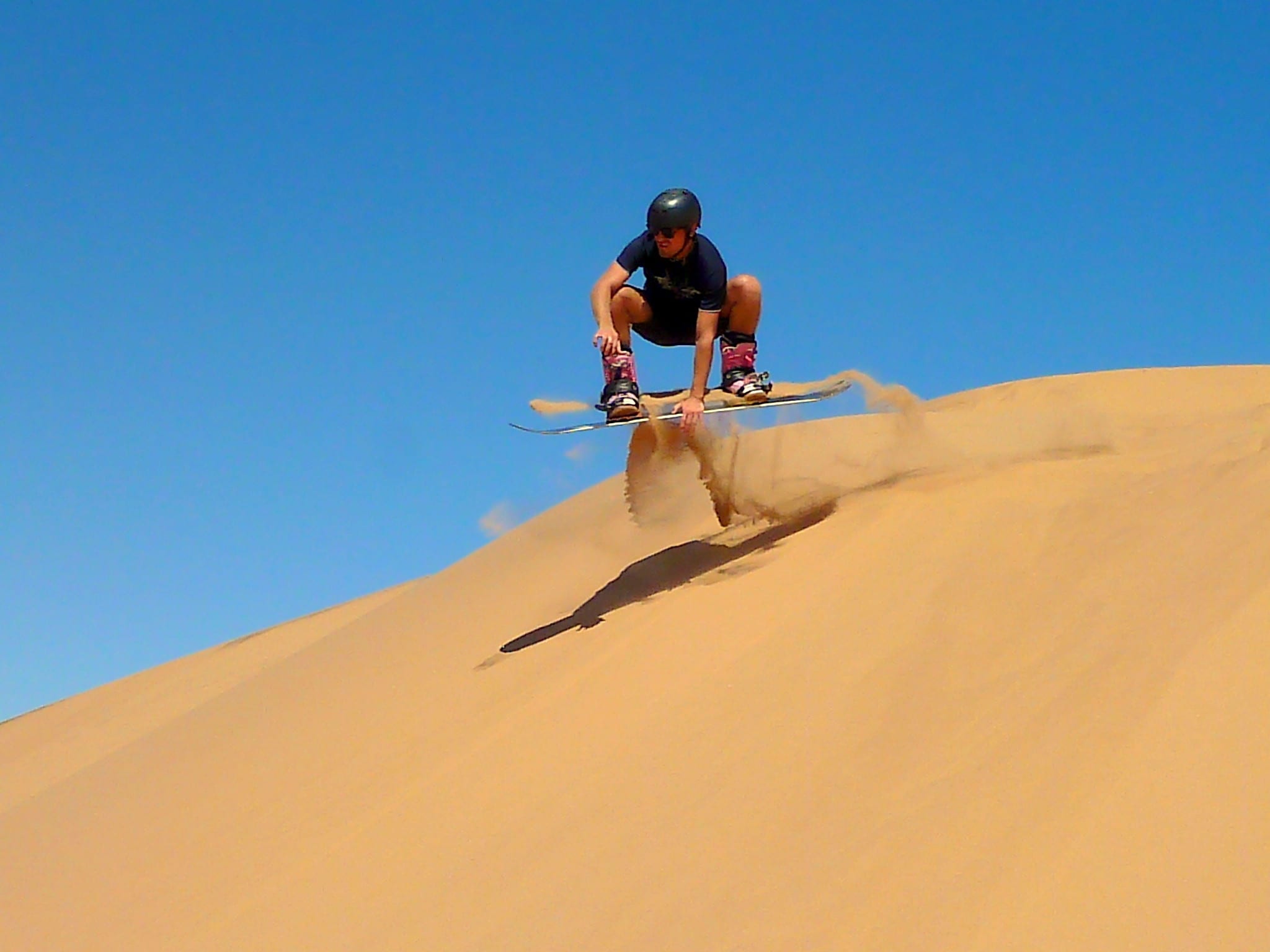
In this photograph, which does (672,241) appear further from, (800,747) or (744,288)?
(800,747)

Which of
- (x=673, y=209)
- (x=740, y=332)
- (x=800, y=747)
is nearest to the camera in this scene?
(x=800, y=747)

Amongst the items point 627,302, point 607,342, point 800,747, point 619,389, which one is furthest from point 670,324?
point 800,747

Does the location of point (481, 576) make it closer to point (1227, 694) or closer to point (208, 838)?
point (208, 838)

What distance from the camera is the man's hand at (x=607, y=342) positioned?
6.20m

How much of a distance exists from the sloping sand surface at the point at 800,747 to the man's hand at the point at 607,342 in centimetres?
74

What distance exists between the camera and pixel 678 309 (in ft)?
21.5

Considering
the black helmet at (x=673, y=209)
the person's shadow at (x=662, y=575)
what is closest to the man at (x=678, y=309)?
the black helmet at (x=673, y=209)

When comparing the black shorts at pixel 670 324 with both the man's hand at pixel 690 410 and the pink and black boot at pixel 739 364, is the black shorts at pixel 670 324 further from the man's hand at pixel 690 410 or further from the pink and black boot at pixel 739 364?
the man's hand at pixel 690 410

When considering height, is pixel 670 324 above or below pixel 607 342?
above

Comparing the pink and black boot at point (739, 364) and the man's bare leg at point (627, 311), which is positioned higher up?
the man's bare leg at point (627, 311)

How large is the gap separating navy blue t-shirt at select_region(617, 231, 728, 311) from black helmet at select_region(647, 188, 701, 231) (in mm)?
178

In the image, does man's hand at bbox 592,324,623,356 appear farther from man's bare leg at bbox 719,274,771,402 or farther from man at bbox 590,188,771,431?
man's bare leg at bbox 719,274,771,402

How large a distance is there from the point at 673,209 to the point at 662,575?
1.79 metres

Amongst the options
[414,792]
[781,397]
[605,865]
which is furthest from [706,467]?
[605,865]
